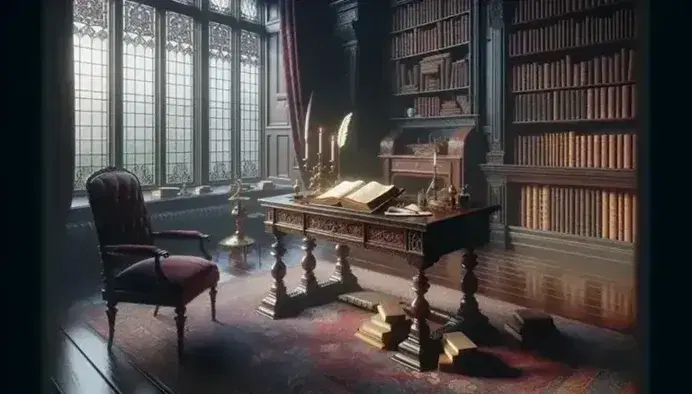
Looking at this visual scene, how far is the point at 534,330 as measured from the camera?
3.17 metres

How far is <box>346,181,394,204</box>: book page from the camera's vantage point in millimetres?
3225

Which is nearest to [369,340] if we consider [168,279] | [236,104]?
[168,279]

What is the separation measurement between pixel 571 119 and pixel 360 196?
10.4 ft

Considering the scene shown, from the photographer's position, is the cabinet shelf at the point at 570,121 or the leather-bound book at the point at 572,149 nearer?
the cabinet shelf at the point at 570,121

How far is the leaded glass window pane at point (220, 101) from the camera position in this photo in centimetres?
669

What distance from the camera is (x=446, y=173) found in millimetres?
6137

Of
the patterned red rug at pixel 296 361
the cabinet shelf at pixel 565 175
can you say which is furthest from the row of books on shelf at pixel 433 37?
the patterned red rug at pixel 296 361

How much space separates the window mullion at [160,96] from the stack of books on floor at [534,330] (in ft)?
14.7

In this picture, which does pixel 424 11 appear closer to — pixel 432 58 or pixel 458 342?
pixel 432 58

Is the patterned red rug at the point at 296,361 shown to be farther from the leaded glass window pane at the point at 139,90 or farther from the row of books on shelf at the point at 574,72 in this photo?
the row of books on shelf at the point at 574,72

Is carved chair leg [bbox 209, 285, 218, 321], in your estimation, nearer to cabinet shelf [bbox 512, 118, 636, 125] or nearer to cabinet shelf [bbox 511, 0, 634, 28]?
cabinet shelf [bbox 512, 118, 636, 125]

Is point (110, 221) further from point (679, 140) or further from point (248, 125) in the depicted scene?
point (248, 125)

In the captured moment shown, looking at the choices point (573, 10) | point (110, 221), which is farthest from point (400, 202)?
point (573, 10)

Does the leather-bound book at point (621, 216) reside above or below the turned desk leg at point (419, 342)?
above
